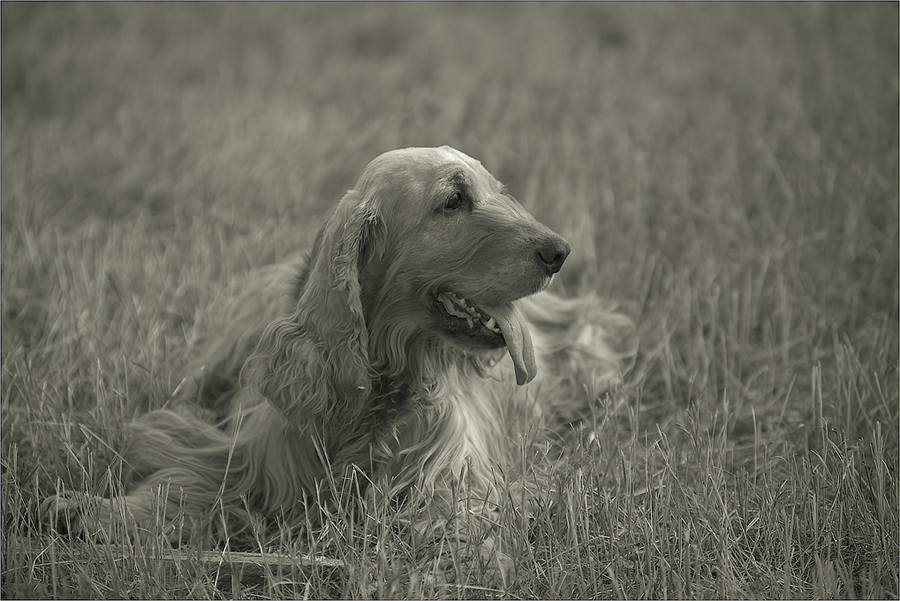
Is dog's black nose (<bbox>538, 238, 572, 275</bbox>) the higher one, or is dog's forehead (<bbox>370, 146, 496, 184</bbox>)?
dog's forehead (<bbox>370, 146, 496, 184</bbox>)

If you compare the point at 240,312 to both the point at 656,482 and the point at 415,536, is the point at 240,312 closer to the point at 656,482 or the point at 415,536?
the point at 415,536

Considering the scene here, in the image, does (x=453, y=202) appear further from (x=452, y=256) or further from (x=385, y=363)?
(x=385, y=363)

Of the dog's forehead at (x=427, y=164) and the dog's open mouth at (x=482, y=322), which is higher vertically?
the dog's forehead at (x=427, y=164)

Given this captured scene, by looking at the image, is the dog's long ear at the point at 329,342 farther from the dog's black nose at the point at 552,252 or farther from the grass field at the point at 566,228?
the dog's black nose at the point at 552,252

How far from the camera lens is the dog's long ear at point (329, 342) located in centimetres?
292

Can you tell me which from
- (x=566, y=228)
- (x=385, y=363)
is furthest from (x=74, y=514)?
(x=566, y=228)

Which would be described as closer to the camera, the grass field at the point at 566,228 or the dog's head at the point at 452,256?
the grass field at the point at 566,228

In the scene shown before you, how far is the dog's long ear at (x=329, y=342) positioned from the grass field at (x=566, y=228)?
0.45m

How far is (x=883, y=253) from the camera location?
484 cm

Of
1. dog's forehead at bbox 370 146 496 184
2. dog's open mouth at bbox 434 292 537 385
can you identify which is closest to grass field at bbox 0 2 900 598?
dog's open mouth at bbox 434 292 537 385

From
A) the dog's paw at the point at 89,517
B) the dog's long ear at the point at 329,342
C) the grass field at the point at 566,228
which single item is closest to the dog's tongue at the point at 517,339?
the grass field at the point at 566,228

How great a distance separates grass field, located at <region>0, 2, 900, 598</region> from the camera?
2.73m

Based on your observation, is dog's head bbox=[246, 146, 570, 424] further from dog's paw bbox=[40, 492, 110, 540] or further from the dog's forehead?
dog's paw bbox=[40, 492, 110, 540]

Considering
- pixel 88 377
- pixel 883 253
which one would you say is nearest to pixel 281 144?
pixel 88 377
